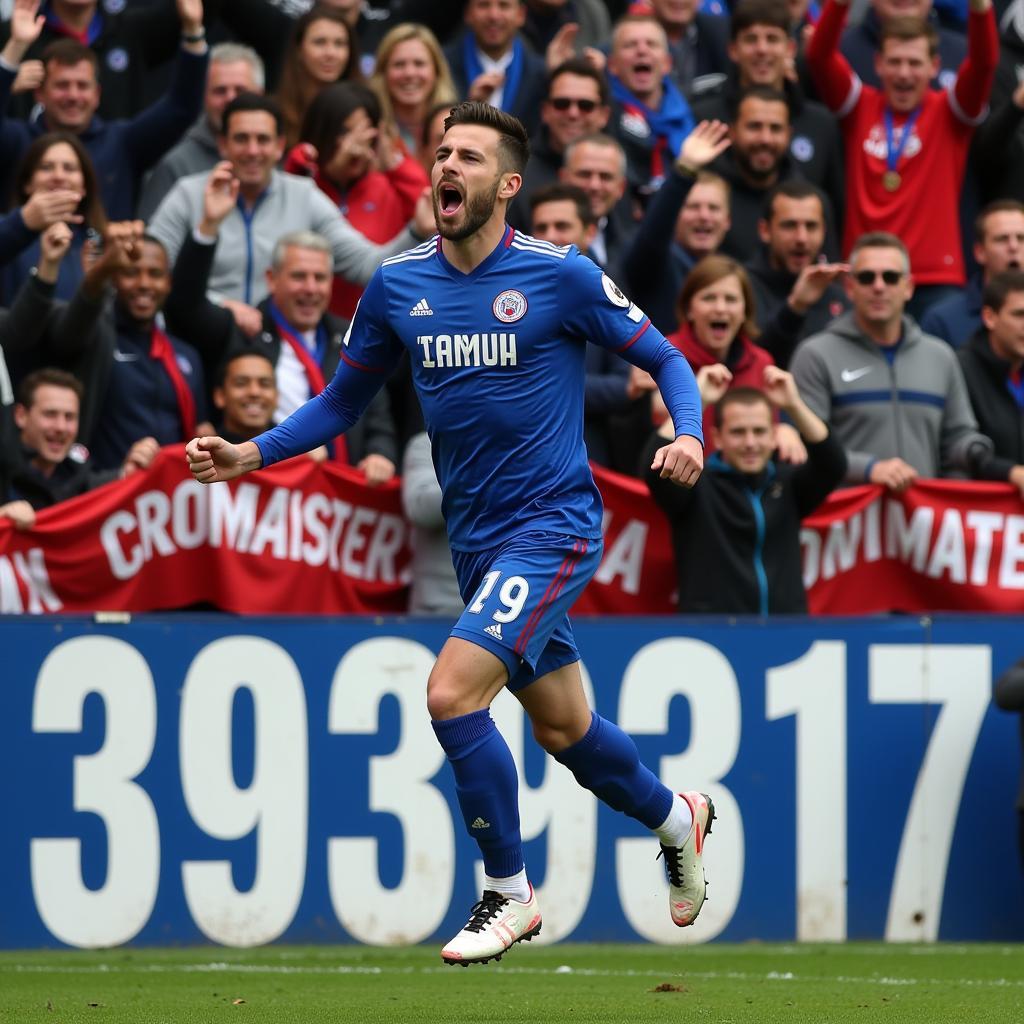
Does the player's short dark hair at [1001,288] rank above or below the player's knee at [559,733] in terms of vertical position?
above

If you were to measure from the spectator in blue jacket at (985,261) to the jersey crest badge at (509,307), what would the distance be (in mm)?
5212

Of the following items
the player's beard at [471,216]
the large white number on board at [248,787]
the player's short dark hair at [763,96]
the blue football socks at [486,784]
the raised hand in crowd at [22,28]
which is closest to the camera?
the blue football socks at [486,784]

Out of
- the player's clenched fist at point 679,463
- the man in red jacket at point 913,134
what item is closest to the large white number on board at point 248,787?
the player's clenched fist at point 679,463

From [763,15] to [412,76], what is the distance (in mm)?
2186

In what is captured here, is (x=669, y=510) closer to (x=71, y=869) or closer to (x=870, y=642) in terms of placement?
(x=870, y=642)

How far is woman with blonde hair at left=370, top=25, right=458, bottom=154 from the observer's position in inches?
449

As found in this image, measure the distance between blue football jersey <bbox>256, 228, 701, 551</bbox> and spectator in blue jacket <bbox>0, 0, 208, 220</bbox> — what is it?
4920 millimetres

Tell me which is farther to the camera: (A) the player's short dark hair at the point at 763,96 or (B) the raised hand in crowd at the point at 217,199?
(A) the player's short dark hair at the point at 763,96

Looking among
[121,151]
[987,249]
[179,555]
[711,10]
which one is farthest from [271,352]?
[711,10]

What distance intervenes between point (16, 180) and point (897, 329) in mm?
4400

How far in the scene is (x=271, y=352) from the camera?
9.90m

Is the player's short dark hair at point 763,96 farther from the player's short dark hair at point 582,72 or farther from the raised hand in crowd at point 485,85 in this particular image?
the raised hand in crowd at point 485,85

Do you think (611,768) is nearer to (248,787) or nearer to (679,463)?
(679,463)

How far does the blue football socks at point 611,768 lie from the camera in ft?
21.5
